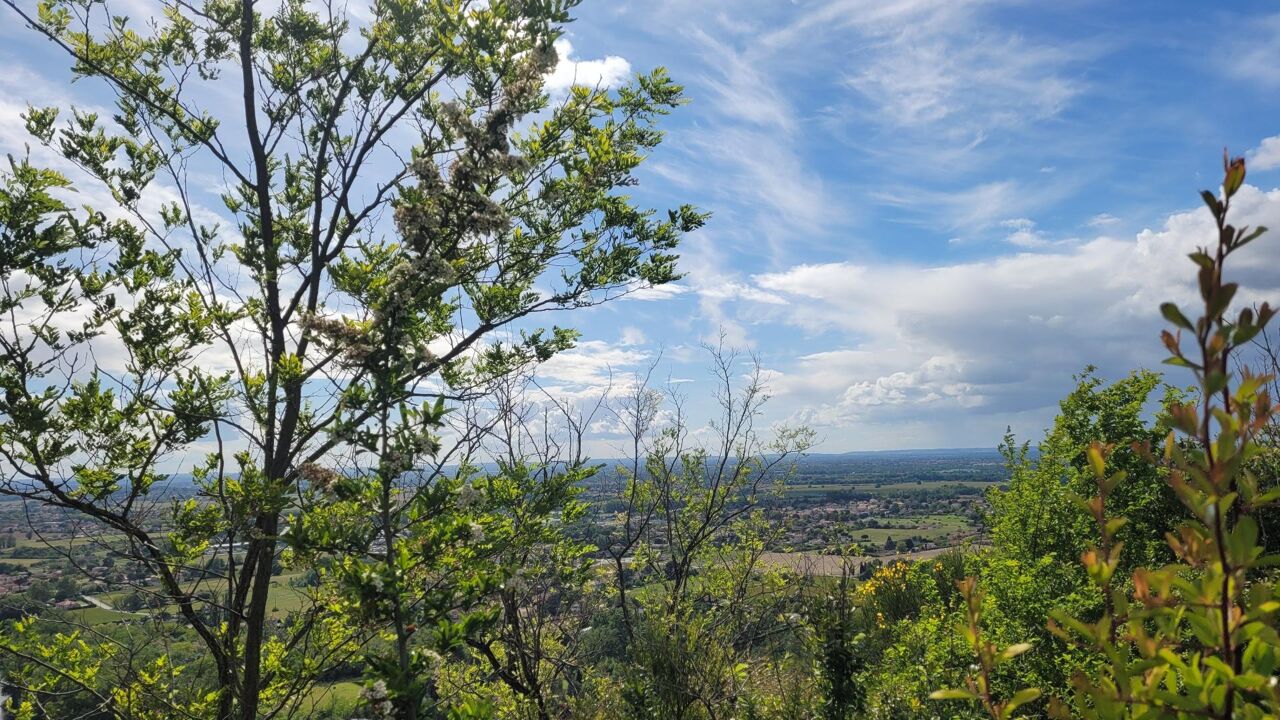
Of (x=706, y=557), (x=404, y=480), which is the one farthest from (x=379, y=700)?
(x=706, y=557)

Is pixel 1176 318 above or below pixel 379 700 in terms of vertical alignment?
above

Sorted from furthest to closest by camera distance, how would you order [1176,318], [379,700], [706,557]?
[706,557] < [379,700] < [1176,318]

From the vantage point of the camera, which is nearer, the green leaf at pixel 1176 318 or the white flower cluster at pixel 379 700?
the green leaf at pixel 1176 318

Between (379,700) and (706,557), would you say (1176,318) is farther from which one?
(706,557)

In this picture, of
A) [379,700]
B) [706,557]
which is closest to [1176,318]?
[379,700]

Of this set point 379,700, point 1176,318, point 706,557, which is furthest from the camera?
point 706,557

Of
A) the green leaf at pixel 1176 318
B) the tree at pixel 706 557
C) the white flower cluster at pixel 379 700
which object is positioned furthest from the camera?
the tree at pixel 706 557

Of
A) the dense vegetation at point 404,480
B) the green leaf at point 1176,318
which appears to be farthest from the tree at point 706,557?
the green leaf at point 1176,318

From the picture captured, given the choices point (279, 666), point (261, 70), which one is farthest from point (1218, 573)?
point (261, 70)

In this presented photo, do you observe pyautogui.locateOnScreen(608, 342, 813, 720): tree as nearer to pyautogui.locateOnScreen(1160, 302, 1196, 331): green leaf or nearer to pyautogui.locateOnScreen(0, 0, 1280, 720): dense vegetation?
pyautogui.locateOnScreen(0, 0, 1280, 720): dense vegetation

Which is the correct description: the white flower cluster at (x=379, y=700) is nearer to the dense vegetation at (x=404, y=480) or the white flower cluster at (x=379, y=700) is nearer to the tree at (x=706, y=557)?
the dense vegetation at (x=404, y=480)

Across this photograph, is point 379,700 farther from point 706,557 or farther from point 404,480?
point 706,557

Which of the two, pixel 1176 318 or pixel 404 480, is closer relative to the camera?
pixel 1176 318

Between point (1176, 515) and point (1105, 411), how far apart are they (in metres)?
1.35
